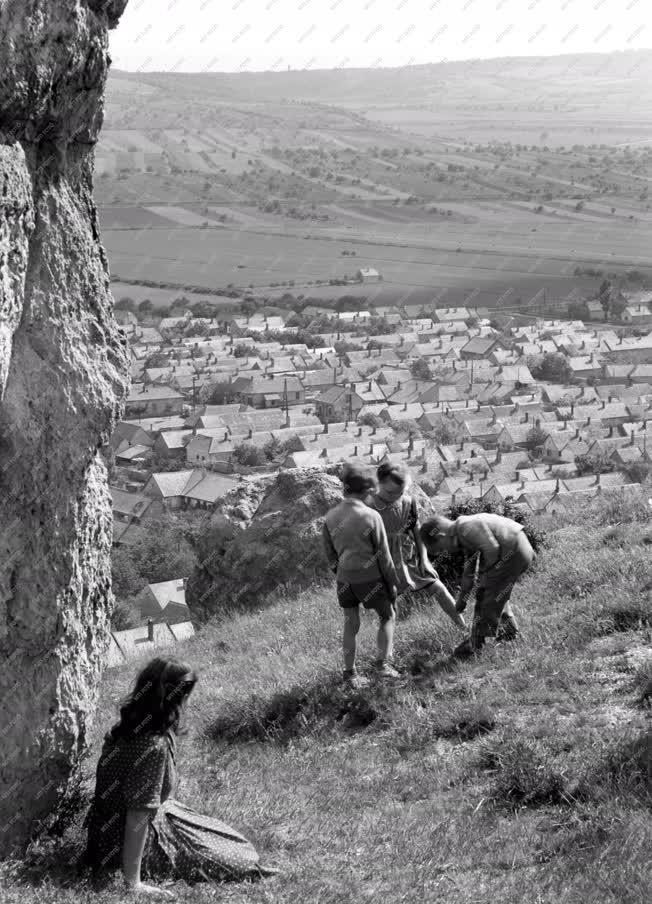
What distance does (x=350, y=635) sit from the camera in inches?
268

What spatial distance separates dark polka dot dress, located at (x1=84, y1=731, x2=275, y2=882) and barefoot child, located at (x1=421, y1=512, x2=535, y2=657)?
2.67 meters

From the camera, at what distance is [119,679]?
384 inches

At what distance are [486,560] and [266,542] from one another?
16.5ft

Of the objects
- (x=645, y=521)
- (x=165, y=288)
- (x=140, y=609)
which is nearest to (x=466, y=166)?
(x=165, y=288)

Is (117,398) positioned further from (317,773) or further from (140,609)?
(140,609)

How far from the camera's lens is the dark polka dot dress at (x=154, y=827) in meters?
4.46

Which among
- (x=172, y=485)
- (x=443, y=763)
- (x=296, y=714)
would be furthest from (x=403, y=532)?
→ (x=172, y=485)

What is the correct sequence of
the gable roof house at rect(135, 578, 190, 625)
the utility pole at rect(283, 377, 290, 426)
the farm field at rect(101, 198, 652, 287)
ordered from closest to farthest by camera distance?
the gable roof house at rect(135, 578, 190, 625) < the utility pole at rect(283, 377, 290, 426) < the farm field at rect(101, 198, 652, 287)

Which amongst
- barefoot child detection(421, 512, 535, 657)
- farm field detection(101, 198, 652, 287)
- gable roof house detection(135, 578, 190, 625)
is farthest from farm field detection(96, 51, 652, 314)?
barefoot child detection(421, 512, 535, 657)

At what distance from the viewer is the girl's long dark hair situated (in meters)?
4.50

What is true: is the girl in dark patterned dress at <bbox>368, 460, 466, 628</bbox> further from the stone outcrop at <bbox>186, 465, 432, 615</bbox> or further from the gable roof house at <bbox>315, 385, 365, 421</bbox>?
the gable roof house at <bbox>315, 385, 365, 421</bbox>

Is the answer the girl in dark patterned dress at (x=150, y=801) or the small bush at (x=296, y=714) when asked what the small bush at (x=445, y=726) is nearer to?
the small bush at (x=296, y=714)

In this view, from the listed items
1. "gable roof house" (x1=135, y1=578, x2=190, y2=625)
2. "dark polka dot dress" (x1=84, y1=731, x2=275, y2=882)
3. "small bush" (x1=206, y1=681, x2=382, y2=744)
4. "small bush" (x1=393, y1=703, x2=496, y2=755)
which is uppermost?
"dark polka dot dress" (x1=84, y1=731, x2=275, y2=882)

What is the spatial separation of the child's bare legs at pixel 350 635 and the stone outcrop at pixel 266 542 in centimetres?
453
